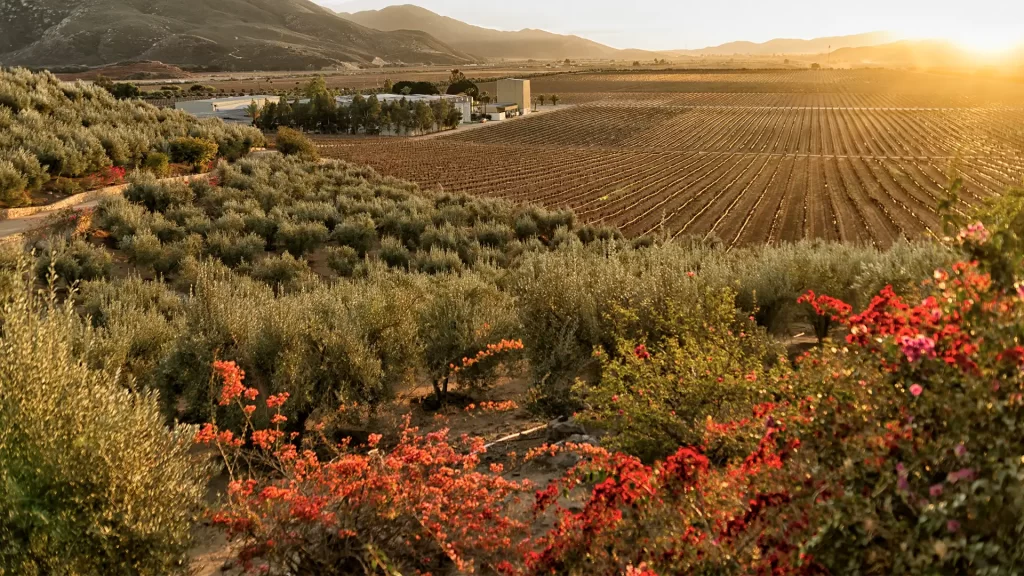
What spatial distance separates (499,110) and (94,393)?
90.3 meters

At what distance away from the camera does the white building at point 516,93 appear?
96.9 metres

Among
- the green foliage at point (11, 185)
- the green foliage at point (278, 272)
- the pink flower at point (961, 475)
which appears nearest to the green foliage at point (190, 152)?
the green foliage at point (11, 185)

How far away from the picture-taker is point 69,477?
451cm

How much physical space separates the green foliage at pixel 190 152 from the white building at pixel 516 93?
7198 centimetres

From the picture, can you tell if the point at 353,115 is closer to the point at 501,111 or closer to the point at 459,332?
the point at 501,111

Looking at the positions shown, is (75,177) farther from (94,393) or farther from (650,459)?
(650,459)

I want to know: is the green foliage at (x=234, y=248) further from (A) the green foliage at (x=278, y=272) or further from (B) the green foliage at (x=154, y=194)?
(B) the green foliage at (x=154, y=194)

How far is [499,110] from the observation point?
3610 inches

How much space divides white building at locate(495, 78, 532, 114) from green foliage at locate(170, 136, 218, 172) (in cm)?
7198

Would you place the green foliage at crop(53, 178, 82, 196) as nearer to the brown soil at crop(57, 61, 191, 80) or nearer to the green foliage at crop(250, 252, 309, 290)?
the green foliage at crop(250, 252, 309, 290)

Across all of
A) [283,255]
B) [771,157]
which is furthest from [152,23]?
[283,255]

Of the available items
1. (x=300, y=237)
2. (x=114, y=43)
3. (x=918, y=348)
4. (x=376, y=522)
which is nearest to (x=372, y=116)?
(x=300, y=237)

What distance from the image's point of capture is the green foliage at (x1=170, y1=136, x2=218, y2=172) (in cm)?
2806

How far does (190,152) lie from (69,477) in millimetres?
26706
